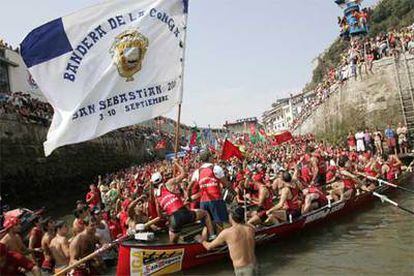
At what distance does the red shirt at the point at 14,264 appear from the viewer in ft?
17.0

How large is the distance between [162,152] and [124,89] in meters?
45.9

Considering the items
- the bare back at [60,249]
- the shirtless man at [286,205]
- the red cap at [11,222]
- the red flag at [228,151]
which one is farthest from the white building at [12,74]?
the red cap at [11,222]

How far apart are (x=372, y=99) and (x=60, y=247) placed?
23.2m

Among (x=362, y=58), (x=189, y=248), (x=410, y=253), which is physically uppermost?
(x=362, y=58)

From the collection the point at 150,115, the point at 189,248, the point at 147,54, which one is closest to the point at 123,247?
the point at 189,248

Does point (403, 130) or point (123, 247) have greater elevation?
point (403, 130)

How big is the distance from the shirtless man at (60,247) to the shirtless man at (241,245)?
143 inches

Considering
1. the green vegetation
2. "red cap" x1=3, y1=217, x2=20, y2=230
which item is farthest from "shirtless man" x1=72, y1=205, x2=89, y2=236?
the green vegetation

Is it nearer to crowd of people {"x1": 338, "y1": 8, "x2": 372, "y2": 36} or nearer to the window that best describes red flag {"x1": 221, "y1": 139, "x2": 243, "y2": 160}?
the window

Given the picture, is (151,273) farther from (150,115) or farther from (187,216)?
(150,115)

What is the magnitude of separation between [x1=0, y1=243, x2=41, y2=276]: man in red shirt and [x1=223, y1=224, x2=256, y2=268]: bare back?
2.36 metres

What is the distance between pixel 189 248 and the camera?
8625 millimetres

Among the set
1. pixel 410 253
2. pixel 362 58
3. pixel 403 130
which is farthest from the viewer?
pixel 362 58

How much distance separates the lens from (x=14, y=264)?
17.2ft
